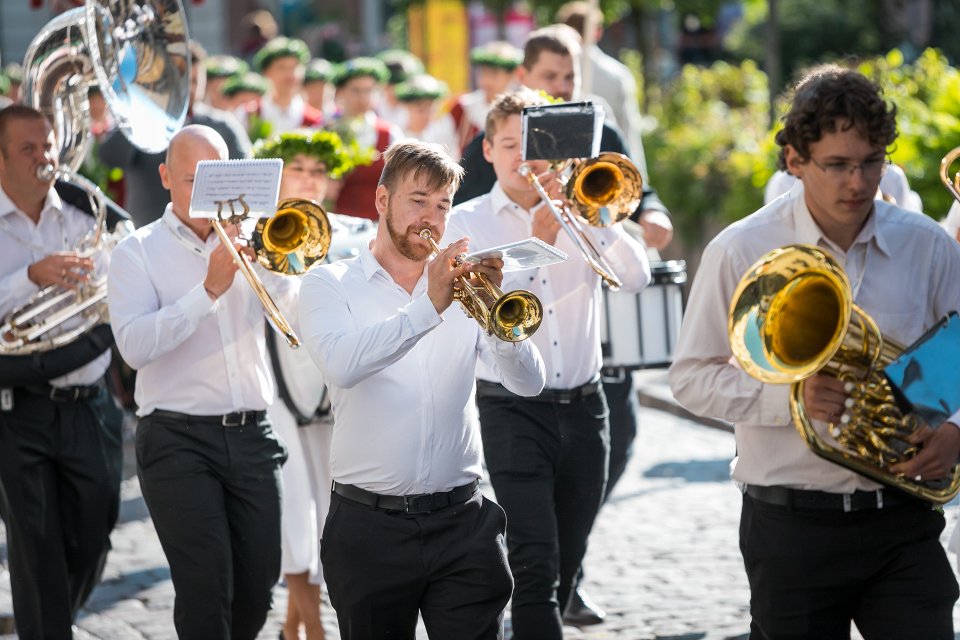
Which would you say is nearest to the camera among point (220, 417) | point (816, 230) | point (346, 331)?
point (816, 230)

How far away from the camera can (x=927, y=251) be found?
14.6ft

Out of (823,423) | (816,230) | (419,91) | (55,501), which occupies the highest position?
(419,91)

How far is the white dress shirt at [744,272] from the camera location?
4.38 meters

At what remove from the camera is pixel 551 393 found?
→ 6.02 meters

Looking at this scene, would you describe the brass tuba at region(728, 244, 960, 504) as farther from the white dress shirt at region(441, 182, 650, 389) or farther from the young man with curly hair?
the white dress shirt at region(441, 182, 650, 389)

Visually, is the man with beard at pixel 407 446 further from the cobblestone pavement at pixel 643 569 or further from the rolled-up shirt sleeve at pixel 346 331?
the cobblestone pavement at pixel 643 569

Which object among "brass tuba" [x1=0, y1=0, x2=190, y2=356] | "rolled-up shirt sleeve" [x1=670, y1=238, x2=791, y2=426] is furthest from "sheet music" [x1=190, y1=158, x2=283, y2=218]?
"rolled-up shirt sleeve" [x1=670, y1=238, x2=791, y2=426]

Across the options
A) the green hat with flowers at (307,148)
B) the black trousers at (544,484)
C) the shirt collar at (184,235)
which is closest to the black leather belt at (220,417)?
the shirt collar at (184,235)

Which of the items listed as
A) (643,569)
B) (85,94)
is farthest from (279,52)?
(643,569)

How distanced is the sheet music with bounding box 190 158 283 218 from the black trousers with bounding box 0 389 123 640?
1.45 meters

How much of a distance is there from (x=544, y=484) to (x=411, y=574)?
4.59 feet

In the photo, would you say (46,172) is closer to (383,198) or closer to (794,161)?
(383,198)

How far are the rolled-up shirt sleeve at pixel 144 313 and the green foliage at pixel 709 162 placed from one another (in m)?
6.63

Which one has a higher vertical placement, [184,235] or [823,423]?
[184,235]
